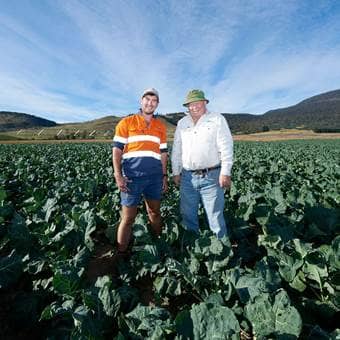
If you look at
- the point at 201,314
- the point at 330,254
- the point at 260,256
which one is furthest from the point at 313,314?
the point at 260,256

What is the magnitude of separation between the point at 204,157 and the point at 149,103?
39.9 inches

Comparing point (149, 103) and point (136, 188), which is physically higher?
point (149, 103)

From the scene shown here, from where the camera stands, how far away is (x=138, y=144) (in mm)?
3918

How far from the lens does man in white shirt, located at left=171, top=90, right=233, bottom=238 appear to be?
12.5 ft

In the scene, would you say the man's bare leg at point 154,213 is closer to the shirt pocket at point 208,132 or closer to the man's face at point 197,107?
the shirt pocket at point 208,132

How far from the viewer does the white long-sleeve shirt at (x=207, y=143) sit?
3791mm

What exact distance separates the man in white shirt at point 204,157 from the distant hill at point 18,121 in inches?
5055

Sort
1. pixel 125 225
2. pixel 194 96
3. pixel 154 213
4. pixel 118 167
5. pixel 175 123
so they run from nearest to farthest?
pixel 194 96 < pixel 118 167 < pixel 125 225 < pixel 154 213 < pixel 175 123

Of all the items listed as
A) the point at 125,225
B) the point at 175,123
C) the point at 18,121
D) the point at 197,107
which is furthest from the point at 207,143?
the point at 18,121

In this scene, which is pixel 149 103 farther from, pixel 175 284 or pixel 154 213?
pixel 175 284

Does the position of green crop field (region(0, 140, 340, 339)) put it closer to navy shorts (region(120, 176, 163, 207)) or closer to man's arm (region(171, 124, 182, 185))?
navy shorts (region(120, 176, 163, 207))

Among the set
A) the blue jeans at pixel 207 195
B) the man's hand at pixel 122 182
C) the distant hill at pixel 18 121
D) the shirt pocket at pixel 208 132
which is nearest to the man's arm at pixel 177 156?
the blue jeans at pixel 207 195

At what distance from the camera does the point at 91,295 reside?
2.57m

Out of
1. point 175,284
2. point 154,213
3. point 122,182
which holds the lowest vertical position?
point 175,284
